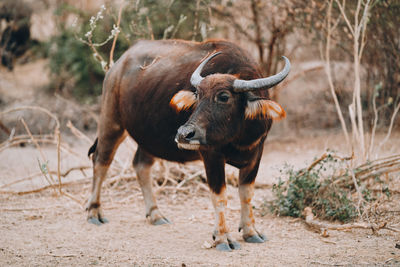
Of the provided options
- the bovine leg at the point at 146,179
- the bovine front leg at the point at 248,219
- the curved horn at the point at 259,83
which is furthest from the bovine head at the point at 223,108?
the bovine leg at the point at 146,179

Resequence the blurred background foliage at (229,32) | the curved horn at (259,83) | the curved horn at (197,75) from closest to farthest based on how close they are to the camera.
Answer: the curved horn at (259,83) < the curved horn at (197,75) < the blurred background foliage at (229,32)

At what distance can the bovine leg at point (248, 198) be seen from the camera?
15.0 ft

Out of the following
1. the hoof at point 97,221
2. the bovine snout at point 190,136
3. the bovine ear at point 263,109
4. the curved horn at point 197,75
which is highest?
the curved horn at point 197,75

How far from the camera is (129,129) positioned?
5.27 m

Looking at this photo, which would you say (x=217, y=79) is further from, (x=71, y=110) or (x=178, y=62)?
(x=71, y=110)

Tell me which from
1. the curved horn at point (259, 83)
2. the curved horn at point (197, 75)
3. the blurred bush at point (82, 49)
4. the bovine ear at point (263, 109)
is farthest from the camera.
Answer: the blurred bush at point (82, 49)

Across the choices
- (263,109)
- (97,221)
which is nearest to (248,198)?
(263,109)

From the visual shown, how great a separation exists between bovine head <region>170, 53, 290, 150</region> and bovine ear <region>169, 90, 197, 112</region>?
0.23 feet

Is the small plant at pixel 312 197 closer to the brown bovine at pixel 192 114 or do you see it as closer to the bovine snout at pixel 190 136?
the brown bovine at pixel 192 114

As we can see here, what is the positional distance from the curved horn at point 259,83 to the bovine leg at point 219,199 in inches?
26.4

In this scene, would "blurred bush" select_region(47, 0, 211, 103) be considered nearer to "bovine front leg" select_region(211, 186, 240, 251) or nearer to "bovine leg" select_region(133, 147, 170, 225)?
"bovine leg" select_region(133, 147, 170, 225)

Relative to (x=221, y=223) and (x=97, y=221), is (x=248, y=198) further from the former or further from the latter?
(x=97, y=221)

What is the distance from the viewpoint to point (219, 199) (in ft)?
14.4

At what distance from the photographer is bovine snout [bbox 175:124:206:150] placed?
388 centimetres
